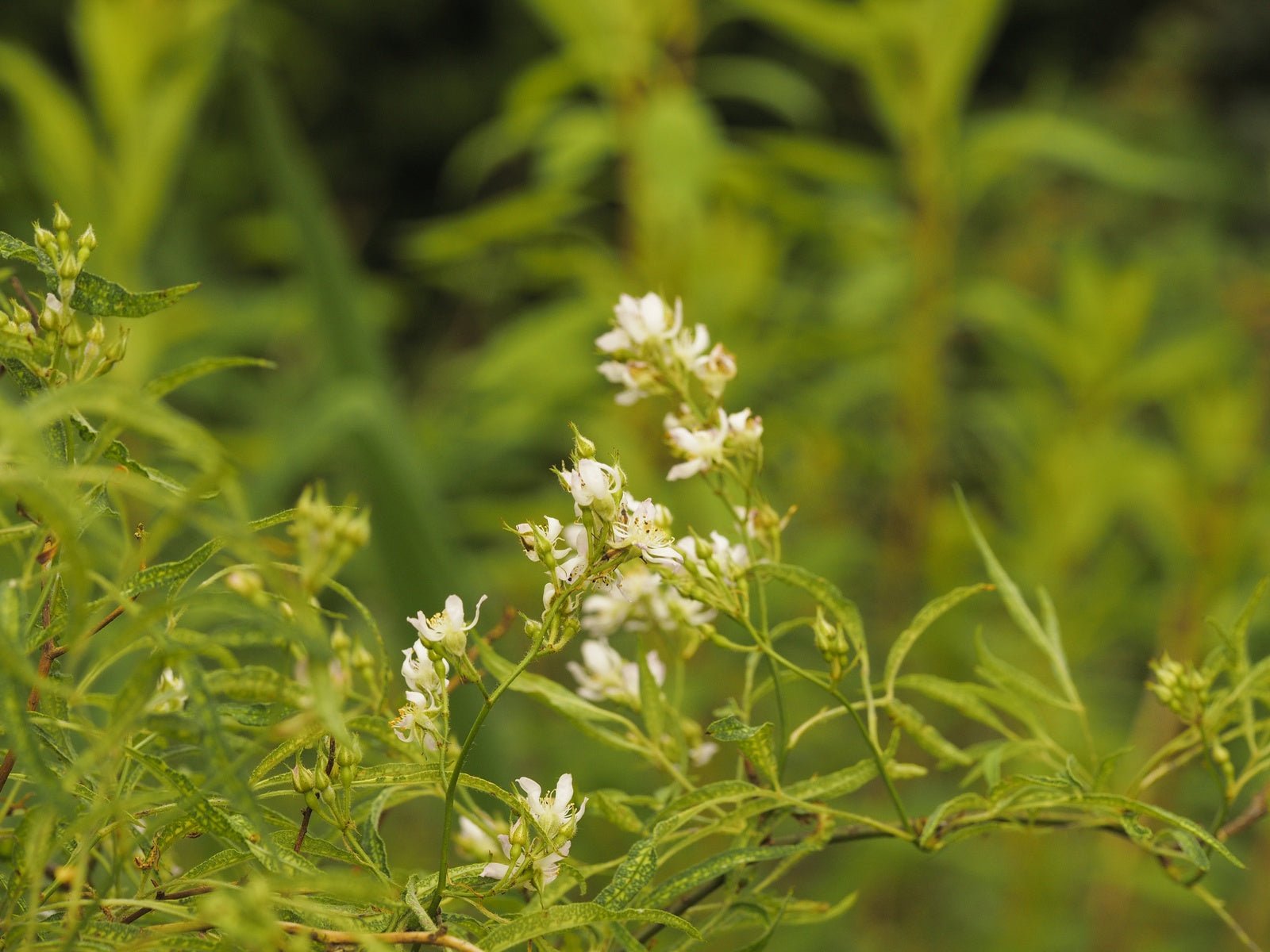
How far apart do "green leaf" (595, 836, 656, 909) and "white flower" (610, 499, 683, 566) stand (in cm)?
7

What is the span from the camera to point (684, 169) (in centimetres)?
98

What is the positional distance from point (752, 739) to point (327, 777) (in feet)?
0.32

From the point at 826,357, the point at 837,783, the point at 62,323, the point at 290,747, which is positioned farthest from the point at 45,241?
the point at 826,357

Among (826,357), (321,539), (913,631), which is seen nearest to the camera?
(321,539)

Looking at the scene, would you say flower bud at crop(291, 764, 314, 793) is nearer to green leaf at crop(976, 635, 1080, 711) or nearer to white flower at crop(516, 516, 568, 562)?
white flower at crop(516, 516, 568, 562)

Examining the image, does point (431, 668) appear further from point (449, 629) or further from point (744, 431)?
point (744, 431)

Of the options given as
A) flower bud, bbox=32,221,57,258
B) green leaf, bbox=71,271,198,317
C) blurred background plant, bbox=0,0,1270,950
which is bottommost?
blurred background plant, bbox=0,0,1270,950

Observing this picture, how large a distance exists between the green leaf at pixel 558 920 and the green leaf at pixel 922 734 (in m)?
0.10

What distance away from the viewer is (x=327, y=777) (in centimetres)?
27

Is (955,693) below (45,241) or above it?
below

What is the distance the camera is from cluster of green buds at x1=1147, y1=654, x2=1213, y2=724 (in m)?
0.33

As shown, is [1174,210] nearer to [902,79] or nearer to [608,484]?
[902,79]

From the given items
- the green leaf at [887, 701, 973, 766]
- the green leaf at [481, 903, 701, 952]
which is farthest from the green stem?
the green leaf at [887, 701, 973, 766]

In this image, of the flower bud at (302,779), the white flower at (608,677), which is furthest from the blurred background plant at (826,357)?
the flower bud at (302,779)
